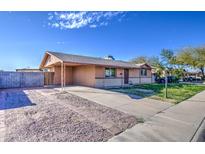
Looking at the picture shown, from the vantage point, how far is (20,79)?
15195 millimetres

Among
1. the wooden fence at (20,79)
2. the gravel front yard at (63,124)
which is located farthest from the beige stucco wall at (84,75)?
the gravel front yard at (63,124)

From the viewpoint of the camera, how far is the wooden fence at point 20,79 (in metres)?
14.3

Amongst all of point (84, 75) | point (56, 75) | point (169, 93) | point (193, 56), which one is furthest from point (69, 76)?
point (193, 56)

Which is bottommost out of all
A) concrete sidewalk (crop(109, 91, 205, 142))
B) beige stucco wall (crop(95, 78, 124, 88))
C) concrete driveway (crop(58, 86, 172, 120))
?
concrete sidewalk (crop(109, 91, 205, 142))

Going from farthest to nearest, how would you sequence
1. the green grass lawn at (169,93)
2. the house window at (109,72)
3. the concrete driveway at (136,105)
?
the house window at (109,72), the green grass lawn at (169,93), the concrete driveway at (136,105)

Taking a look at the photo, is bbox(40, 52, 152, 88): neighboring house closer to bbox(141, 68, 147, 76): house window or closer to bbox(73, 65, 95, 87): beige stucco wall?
bbox(73, 65, 95, 87): beige stucco wall

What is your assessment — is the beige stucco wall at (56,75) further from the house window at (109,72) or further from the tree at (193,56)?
the tree at (193,56)

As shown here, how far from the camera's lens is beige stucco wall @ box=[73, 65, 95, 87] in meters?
15.3

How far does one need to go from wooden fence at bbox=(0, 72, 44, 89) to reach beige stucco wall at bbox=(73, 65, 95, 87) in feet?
12.1

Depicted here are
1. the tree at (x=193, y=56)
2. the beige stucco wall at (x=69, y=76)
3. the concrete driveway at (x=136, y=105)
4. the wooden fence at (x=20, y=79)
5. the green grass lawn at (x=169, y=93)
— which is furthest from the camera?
the tree at (x=193, y=56)

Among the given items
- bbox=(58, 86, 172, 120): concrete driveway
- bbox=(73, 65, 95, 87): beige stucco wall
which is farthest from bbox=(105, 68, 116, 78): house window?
bbox=(58, 86, 172, 120): concrete driveway
